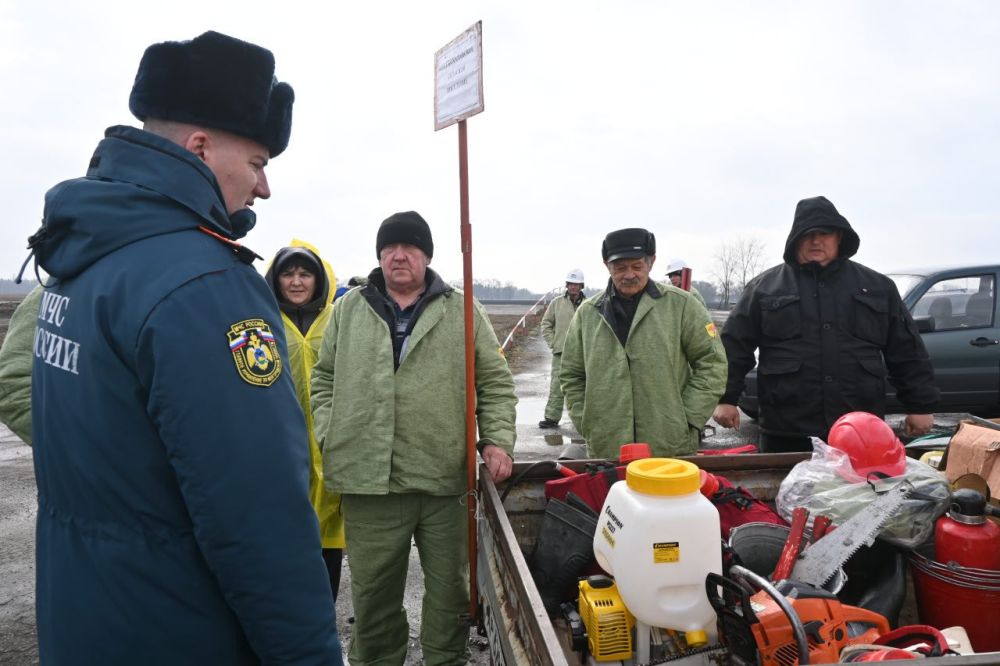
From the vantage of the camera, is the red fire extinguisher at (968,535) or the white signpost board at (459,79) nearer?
the red fire extinguisher at (968,535)

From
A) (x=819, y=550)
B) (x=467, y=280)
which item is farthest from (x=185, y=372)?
(x=819, y=550)

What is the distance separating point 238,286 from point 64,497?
1.76ft

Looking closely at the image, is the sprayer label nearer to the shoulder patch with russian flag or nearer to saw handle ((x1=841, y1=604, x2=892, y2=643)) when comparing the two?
saw handle ((x1=841, y1=604, x2=892, y2=643))

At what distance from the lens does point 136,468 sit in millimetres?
1117

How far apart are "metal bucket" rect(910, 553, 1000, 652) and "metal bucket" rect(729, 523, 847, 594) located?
0.39m

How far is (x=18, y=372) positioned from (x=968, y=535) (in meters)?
3.38

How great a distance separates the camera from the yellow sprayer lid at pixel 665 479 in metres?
1.83

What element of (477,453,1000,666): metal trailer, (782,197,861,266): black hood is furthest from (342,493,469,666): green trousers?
(782,197,861,266): black hood

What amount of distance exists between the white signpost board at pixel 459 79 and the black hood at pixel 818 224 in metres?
1.95

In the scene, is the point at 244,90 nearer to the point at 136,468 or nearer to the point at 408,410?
the point at 136,468

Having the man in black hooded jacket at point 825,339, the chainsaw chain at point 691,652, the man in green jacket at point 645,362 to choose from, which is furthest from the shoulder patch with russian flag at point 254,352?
the man in black hooded jacket at point 825,339

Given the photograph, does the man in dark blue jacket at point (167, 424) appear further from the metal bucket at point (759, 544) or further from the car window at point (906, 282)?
the car window at point (906, 282)

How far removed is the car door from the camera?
6348mm

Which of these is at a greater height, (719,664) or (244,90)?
(244,90)
